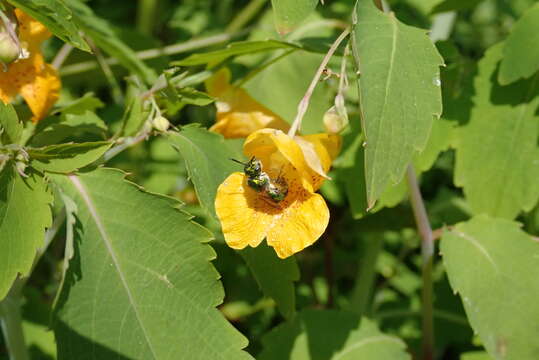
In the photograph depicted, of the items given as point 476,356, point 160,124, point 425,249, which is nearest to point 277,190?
point 160,124

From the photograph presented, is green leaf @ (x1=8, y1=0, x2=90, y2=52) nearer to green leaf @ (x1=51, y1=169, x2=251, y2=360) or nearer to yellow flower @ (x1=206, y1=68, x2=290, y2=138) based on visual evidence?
green leaf @ (x1=51, y1=169, x2=251, y2=360)

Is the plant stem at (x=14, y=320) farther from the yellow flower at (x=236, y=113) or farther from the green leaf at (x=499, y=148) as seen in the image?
the green leaf at (x=499, y=148)

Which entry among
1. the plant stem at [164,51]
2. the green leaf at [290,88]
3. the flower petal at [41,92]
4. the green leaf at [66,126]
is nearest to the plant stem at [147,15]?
the plant stem at [164,51]

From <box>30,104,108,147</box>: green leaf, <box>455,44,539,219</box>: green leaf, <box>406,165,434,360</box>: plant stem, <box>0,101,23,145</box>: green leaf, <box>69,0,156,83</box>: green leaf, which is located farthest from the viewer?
<box>69,0,156,83</box>: green leaf

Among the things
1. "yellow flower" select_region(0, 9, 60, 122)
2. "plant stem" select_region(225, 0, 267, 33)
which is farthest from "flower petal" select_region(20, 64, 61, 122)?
"plant stem" select_region(225, 0, 267, 33)

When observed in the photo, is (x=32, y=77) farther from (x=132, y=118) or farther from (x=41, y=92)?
(x=132, y=118)
